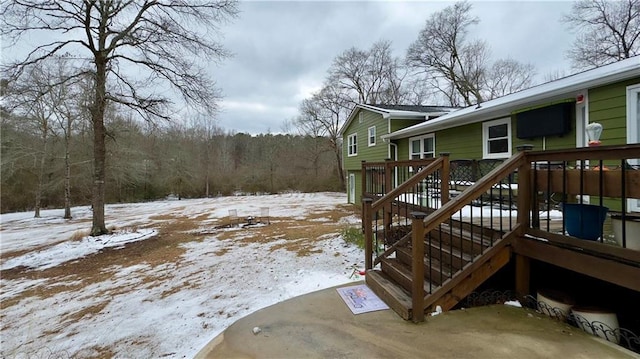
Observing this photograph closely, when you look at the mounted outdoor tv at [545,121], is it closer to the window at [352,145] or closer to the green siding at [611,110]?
the green siding at [611,110]

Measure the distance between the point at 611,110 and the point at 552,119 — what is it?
3.53 feet

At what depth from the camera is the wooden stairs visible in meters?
2.91

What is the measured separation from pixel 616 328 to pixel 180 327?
14.8 ft

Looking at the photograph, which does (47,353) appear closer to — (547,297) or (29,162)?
(547,297)

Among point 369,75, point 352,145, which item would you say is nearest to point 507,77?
point 369,75

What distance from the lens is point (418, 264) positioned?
2.72 metres

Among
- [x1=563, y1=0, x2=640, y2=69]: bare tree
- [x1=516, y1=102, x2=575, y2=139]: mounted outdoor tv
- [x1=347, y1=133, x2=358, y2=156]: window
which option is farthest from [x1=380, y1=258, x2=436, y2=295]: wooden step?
[x1=563, y1=0, x2=640, y2=69]: bare tree

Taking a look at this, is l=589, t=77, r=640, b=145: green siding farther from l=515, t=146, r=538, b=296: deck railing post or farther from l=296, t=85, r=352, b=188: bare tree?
l=296, t=85, r=352, b=188: bare tree

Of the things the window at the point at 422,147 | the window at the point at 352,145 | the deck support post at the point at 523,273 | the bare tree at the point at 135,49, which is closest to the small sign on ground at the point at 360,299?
the deck support post at the point at 523,273

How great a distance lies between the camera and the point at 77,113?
1502 cm

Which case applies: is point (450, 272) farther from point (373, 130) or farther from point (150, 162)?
point (150, 162)

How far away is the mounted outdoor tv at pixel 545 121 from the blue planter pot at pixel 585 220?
3735 millimetres

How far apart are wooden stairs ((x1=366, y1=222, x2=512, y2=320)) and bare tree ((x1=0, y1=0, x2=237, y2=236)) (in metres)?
9.73

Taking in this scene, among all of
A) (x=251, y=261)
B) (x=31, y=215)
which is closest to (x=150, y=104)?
(x=251, y=261)
